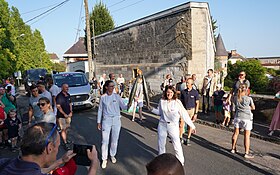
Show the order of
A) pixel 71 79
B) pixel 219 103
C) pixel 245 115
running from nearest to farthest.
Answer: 1. pixel 245 115
2. pixel 219 103
3. pixel 71 79

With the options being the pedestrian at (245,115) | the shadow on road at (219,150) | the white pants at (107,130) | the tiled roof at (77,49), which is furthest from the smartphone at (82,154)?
the tiled roof at (77,49)

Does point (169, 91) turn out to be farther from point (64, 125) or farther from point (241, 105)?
point (64, 125)

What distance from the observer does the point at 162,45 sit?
1384cm

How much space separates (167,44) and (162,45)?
485 mm

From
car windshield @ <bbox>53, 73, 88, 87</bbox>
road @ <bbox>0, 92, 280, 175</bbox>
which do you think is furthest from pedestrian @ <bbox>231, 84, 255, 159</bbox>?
car windshield @ <bbox>53, 73, 88, 87</bbox>

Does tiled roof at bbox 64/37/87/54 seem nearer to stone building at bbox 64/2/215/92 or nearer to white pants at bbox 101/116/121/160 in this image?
stone building at bbox 64/2/215/92

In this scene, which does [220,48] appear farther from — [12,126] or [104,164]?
[104,164]

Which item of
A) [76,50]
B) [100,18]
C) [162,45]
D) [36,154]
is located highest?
[100,18]

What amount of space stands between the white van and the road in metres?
3.11

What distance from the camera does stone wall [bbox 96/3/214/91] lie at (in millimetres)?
11875

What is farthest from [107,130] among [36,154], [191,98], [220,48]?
[220,48]

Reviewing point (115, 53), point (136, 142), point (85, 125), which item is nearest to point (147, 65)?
point (115, 53)

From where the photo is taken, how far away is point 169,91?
4.80 m

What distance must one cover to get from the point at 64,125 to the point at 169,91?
3.38 metres
